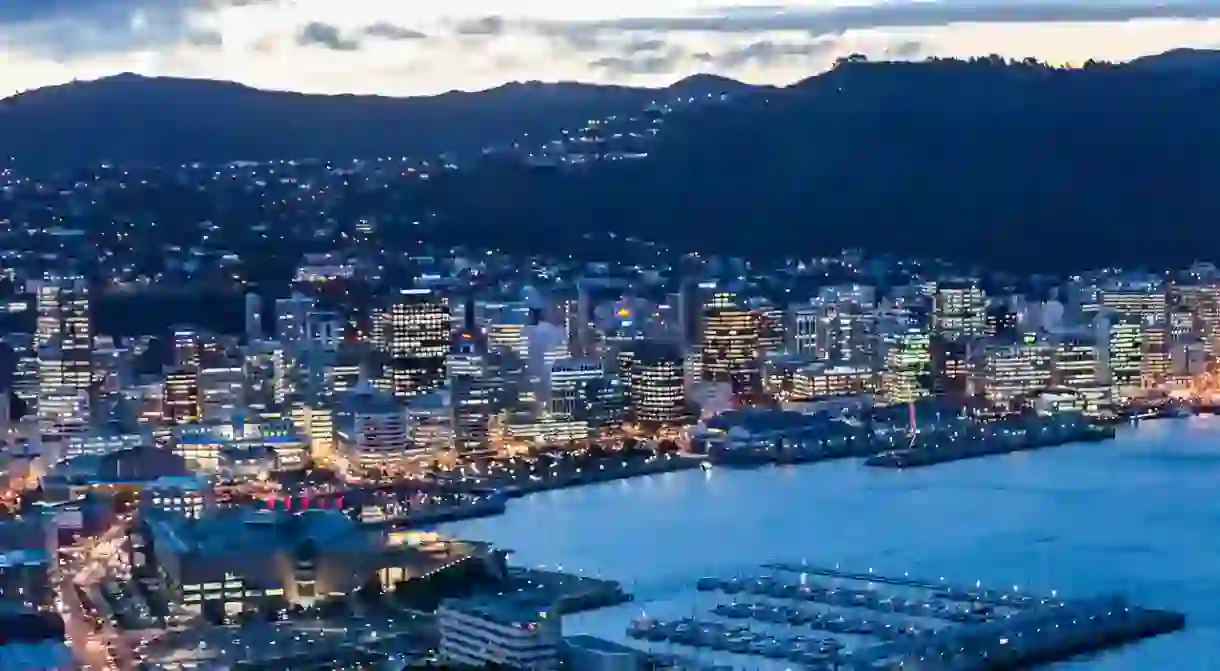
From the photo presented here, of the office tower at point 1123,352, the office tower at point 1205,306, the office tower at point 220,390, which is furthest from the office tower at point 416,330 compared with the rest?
the office tower at point 1205,306

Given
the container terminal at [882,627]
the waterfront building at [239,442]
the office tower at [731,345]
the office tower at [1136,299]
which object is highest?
the office tower at [1136,299]

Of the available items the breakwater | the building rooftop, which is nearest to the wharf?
the building rooftop

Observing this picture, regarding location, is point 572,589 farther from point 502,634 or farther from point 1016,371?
point 1016,371

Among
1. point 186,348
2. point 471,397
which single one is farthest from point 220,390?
point 471,397

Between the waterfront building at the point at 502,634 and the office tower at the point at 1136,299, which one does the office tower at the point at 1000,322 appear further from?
the waterfront building at the point at 502,634

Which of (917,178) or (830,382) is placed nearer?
(830,382)

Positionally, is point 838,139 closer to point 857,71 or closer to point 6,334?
point 857,71
